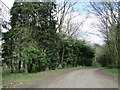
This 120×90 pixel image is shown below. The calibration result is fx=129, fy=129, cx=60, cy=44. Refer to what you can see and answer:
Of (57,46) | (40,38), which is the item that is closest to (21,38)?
(40,38)

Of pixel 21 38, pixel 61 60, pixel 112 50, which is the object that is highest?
pixel 21 38

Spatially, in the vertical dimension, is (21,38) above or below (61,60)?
above

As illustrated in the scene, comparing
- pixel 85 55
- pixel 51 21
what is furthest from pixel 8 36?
pixel 85 55

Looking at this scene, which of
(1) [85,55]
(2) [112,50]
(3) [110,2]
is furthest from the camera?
(1) [85,55]

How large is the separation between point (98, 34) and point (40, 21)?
880 cm

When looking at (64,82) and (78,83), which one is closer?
(78,83)

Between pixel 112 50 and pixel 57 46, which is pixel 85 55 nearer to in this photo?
pixel 112 50

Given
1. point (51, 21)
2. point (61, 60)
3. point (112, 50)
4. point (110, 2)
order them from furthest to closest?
point (61, 60) < point (112, 50) < point (51, 21) < point (110, 2)

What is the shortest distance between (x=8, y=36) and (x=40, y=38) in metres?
4.33

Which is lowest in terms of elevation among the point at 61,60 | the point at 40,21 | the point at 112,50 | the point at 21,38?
the point at 61,60

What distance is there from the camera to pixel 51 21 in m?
18.8

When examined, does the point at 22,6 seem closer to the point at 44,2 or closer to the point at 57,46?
the point at 44,2

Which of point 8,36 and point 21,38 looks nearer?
point 21,38

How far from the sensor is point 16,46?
647 inches
